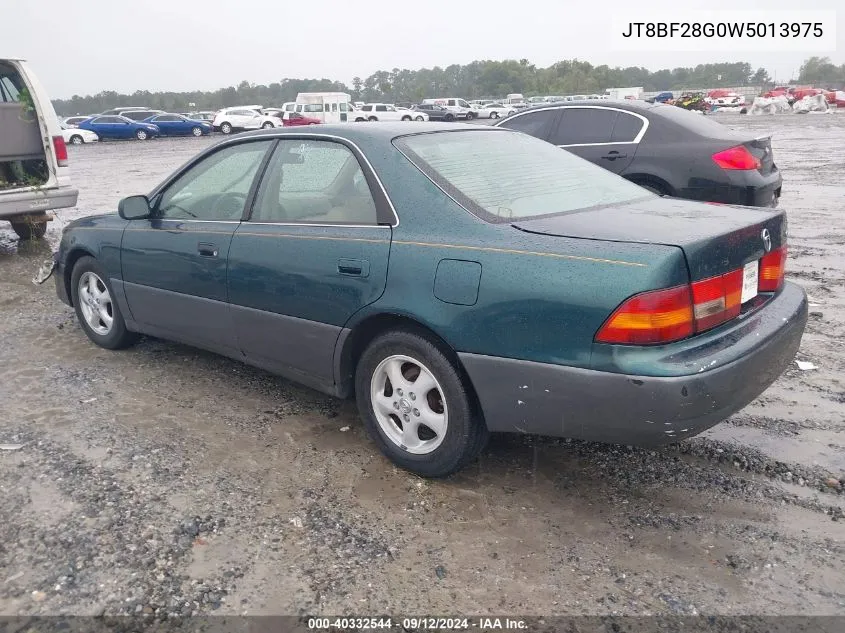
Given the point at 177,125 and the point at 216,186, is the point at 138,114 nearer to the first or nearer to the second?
the point at 177,125

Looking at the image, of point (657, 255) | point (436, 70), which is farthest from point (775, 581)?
point (436, 70)

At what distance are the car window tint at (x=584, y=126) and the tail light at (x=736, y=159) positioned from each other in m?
1.12

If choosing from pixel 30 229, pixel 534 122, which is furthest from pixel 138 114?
pixel 534 122

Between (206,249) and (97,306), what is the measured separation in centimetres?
150

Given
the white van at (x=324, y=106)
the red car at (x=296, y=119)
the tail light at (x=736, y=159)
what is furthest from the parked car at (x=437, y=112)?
the tail light at (x=736, y=159)

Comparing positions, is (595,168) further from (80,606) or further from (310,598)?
Answer: (80,606)

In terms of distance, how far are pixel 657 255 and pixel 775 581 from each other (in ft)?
4.01

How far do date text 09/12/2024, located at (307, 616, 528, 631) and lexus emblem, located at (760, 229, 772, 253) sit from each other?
185cm

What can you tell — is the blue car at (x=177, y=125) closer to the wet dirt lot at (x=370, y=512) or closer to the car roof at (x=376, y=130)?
the wet dirt lot at (x=370, y=512)

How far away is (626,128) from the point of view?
716 cm

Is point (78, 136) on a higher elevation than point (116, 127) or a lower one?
lower

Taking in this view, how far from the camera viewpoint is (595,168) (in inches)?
155

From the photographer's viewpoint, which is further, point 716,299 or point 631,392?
point 716,299

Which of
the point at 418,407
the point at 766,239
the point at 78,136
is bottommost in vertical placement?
the point at 418,407
